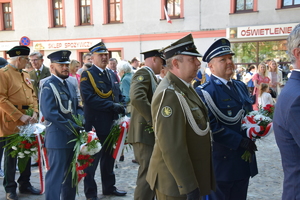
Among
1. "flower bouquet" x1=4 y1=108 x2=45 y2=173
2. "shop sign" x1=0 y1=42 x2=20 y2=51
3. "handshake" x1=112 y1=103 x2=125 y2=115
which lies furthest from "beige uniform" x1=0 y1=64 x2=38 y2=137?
"shop sign" x1=0 y1=42 x2=20 y2=51

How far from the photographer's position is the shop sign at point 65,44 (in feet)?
71.0

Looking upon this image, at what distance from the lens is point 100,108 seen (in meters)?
4.64

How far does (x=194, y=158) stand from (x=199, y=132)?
218 millimetres

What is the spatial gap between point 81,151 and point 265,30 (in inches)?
621

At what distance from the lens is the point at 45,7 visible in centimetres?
2286

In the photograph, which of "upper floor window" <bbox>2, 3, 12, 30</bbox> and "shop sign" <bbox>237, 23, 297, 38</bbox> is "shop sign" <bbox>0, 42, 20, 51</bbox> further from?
"shop sign" <bbox>237, 23, 297, 38</bbox>

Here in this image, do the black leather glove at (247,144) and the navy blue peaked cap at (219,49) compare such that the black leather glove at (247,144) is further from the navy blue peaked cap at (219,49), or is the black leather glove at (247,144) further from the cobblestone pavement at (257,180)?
the cobblestone pavement at (257,180)

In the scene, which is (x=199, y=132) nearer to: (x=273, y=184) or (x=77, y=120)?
(x=77, y=120)

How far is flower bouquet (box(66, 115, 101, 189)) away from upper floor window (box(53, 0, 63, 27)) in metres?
20.3

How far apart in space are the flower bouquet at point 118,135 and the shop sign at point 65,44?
17.3m

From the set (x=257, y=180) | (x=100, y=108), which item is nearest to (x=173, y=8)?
(x=257, y=180)

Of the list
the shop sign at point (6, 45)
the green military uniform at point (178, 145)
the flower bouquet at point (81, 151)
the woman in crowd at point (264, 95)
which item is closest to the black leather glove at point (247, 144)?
the green military uniform at point (178, 145)

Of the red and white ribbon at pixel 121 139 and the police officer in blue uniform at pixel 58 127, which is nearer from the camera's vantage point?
the police officer in blue uniform at pixel 58 127

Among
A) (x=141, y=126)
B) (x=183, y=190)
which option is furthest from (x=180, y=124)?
(x=141, y=126)
